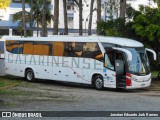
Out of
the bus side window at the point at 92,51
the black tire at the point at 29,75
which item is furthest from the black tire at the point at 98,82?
the black tire at the point at 29,75

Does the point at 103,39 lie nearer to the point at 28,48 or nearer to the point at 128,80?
the point at 128,80

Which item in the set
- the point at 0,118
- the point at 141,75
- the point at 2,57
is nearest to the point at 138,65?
the point at 141,75

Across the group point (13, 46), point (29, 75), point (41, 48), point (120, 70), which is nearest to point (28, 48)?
point (41, 48)

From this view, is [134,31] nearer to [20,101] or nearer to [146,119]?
[20,101]

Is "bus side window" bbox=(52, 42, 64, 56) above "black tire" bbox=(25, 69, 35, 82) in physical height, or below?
above

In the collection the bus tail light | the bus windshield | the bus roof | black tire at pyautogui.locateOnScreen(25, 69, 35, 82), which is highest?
the bus roof

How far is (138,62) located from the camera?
80.3ft

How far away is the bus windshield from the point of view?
2422 centimetres

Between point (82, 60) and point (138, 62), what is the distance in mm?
3586

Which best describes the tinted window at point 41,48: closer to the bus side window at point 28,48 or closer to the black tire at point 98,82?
the bus side window at point 28,48

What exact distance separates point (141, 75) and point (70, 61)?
4.84 meters

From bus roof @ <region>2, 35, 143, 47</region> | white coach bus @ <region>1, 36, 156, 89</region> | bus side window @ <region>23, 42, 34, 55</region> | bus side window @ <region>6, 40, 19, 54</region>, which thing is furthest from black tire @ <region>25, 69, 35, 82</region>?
bus roof @ <region>2, 35, 143, 47</region>

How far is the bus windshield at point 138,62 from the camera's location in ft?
79.5

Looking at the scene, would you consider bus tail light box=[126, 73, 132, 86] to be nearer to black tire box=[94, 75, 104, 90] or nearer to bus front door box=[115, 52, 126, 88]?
bus front door box=[115, 52, 126, 88]
